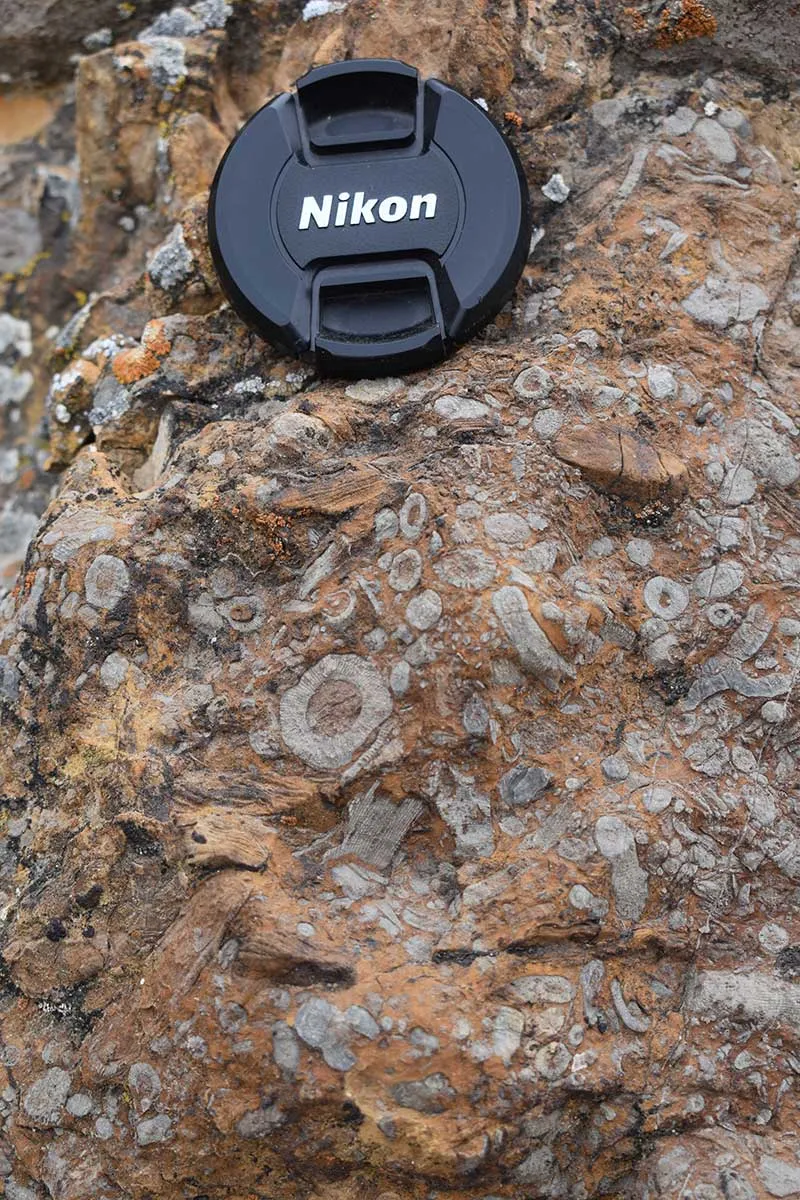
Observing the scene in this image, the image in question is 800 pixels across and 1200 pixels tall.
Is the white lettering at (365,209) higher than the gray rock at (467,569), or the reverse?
the white lettering at (365,209)

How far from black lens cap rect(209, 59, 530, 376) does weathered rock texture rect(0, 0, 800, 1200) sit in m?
0.10

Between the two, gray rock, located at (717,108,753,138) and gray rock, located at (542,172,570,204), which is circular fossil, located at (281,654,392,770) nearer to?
gray rock, located at (542,172,570,204)

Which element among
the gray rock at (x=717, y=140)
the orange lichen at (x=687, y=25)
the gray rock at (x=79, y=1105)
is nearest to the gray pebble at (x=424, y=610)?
the gray rock at (x=79, y=1105)

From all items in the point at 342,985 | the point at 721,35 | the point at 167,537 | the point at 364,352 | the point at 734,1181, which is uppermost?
the point at 721,35

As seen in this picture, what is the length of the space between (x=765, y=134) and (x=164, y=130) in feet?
4.91

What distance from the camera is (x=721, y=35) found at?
227 centimetres

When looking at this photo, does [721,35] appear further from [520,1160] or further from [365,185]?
[520,1160]

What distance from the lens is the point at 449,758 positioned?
1708mm

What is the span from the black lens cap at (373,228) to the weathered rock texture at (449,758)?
0.33 ft

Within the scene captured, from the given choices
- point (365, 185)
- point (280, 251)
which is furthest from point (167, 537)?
point (365, 185)

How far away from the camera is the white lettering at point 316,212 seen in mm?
2072

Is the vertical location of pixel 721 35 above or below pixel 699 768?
above

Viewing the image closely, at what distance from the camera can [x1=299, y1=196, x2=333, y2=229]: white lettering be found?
6.80 feet

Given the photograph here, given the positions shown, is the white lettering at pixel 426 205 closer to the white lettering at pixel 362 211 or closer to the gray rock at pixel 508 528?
the white lettering at pixel 362 211
